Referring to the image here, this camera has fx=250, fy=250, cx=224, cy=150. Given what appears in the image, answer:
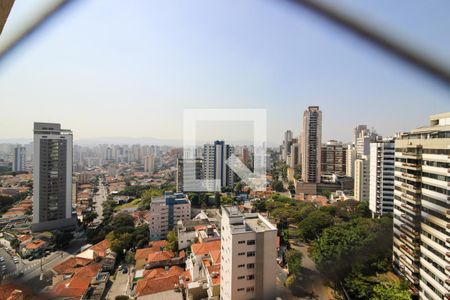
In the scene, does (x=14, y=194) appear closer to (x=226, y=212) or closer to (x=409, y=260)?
(x=226, y=212)

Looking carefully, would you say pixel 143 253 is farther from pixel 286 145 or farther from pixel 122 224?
pixel 286 145

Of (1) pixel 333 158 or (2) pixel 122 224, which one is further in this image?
(1) pixel 333 158

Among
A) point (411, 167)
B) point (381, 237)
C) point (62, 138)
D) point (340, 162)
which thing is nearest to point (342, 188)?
point (340, 162)

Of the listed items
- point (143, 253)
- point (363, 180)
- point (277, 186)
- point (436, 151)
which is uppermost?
point (436, 151)

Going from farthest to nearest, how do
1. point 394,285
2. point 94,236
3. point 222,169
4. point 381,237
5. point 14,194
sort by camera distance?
point 222,169, point 14,194, point 94,236, point 394,285, point 381,237

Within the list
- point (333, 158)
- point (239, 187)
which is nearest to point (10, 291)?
point (239, 187)

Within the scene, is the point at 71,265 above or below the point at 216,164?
below
